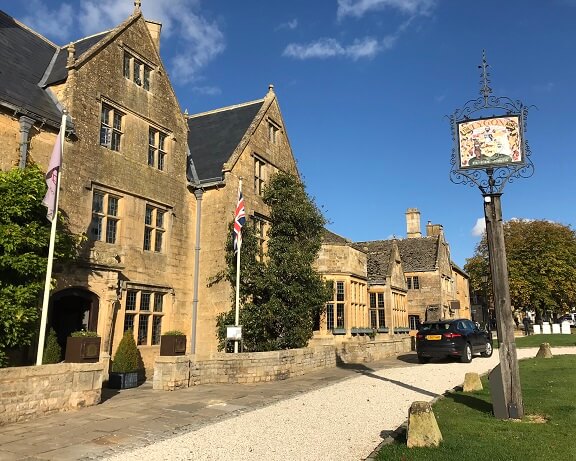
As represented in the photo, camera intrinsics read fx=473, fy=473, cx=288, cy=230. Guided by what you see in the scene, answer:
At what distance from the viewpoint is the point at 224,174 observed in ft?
63.3

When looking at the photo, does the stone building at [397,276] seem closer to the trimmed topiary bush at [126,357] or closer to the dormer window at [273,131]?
the dormer window at [273,131]

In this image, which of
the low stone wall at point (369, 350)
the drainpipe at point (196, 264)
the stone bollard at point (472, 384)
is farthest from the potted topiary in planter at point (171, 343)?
the low stone wall at point (369, 350)

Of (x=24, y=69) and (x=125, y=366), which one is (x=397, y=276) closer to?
(x=125, y=366)

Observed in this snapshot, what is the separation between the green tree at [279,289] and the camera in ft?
59.4

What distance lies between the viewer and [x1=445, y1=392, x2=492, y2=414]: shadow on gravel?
9.68 meters

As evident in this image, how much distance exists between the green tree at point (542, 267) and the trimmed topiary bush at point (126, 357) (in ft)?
140

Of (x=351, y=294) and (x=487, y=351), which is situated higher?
(x=351, y=294)

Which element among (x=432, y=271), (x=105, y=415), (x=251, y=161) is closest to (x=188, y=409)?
(x=105, y=415)

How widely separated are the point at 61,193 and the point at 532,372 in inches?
617

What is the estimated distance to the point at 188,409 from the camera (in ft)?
33.2

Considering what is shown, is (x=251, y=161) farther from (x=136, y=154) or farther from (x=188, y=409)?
(x=188, y=409)

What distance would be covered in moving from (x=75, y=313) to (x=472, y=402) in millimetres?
11409

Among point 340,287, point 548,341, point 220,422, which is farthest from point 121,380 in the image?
point 548,341

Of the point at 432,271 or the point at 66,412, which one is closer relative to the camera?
the point at 66,412
